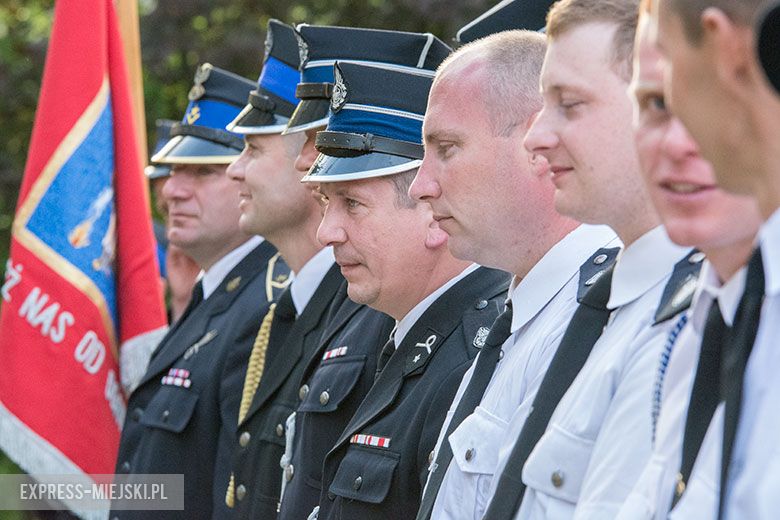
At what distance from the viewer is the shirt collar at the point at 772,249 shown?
1.62 meters

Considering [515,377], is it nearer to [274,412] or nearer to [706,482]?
[706,482]

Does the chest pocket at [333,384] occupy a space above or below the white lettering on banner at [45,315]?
above

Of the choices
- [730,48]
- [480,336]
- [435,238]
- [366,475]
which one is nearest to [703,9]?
[730,48]

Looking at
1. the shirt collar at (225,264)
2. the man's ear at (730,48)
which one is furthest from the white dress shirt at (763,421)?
the shirt collar at (225,264)

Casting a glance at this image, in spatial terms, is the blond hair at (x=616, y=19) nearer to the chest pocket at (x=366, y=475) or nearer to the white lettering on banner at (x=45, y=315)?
the chest pocket at (x=366, y=475)

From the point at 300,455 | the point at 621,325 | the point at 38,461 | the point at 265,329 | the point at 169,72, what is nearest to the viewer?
the point at 621,325

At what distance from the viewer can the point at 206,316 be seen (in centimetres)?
560

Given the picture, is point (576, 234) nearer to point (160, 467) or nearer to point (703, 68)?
point (703, 68)

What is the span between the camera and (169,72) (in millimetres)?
9789

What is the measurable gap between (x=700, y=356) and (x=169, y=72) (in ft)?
27.3

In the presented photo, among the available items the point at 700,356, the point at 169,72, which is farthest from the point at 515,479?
the point at 169,72

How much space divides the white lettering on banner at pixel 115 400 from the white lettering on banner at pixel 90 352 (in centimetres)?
8

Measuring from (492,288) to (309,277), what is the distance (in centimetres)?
131

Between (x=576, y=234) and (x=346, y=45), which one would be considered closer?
(x=576, y=234)
